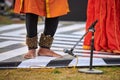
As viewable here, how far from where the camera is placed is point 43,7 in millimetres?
6027

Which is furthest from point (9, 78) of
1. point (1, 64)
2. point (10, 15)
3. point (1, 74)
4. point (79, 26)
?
point (10, 15)

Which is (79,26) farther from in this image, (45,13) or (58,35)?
(45,13)

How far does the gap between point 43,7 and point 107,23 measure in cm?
106

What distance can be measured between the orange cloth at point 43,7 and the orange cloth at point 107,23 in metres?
0.73

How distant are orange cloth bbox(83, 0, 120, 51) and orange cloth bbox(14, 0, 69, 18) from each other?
0.73 m

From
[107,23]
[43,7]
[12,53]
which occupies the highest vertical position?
[43,7]

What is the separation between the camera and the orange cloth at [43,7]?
19.5 feet

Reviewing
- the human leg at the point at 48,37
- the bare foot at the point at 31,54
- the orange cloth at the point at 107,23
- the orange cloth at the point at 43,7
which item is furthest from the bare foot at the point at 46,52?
the orange cloth at the point at 107,23

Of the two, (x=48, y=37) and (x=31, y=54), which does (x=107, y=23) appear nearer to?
(x=48, y=37)

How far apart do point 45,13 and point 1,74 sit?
1.07 meters

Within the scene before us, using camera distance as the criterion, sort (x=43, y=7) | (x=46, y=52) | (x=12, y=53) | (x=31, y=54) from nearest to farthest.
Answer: (x=43, y=7), (x=31, y=54), (x=46, y=52), (x=12, y=53)

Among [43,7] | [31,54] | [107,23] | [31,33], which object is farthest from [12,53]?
[107,23]

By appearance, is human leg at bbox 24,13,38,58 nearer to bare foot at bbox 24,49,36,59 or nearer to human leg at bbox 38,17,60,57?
bare foot at bbox 24,49,36,59

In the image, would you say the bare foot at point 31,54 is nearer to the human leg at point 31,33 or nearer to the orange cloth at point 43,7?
the human leg at point 31,33
